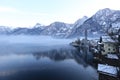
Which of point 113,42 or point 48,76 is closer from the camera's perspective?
point 48,76

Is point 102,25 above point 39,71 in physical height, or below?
above

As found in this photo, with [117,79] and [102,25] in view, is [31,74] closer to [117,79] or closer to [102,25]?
[117,79]

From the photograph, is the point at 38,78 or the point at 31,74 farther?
the point at 31,74

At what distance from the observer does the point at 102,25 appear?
640 ft

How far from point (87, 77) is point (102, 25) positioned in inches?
6777

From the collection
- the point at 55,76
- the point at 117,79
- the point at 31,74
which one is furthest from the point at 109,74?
the point at 31,74

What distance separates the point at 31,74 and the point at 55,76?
19.1ft

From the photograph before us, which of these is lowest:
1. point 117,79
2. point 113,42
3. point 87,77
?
point 87,77

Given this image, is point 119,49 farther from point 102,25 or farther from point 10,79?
point 102,25

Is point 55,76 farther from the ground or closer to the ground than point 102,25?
closer to the ground

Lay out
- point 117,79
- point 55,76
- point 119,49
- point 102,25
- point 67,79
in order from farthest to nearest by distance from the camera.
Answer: point 102,25 < point 119,49 < point 55,76 < point 67,79 < point 117,79

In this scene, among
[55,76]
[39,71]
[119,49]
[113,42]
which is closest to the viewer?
[55,76]

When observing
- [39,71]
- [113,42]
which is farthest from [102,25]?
[39,71]

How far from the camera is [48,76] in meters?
33.5
